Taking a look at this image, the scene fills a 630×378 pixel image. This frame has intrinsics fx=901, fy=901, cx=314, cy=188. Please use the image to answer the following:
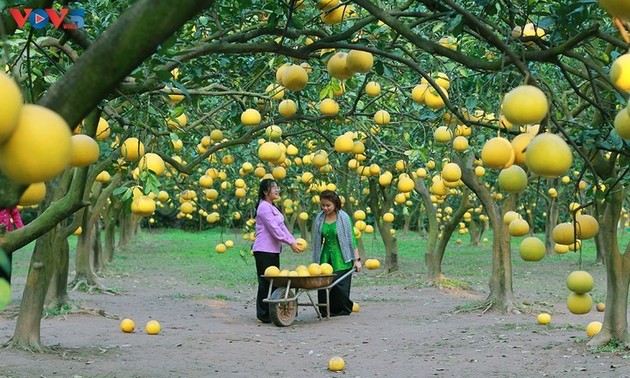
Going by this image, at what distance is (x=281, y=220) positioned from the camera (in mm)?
11531

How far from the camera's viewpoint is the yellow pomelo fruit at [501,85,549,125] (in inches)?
83.7

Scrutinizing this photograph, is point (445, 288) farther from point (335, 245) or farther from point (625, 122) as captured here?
point (625, 122)

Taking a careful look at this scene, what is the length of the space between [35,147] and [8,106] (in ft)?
0.29

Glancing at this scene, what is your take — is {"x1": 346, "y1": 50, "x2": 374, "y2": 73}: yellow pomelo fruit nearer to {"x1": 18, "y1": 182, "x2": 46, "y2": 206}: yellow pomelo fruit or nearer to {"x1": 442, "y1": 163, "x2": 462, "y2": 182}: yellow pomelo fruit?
{"x1": 442, "y1": 163, "x2": 462, "y2": 182}: yellow pomelo fruit

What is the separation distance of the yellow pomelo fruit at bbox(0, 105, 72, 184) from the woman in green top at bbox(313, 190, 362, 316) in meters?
10.8

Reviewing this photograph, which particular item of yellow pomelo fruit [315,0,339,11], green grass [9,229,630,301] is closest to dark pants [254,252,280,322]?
green grass [9,229,630,301]

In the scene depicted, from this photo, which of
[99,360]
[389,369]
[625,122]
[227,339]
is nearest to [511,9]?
[625,122]

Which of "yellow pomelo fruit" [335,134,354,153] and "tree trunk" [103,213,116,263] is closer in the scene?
"yellow pomelo fruit" [335,134,354,153]

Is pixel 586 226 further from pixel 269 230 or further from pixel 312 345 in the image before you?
pixel 269 230

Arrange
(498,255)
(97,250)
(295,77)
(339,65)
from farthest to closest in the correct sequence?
1. (97,250)
2. (498,255)
3. (295,77)
4. (339,65)

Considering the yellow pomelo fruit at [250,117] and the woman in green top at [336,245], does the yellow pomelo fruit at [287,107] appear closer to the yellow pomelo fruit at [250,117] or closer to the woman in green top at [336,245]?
the yellow pomelo fruit at [250,117]

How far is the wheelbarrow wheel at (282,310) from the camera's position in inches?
439

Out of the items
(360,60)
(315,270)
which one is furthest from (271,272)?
(360,60)

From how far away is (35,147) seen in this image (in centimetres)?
140
